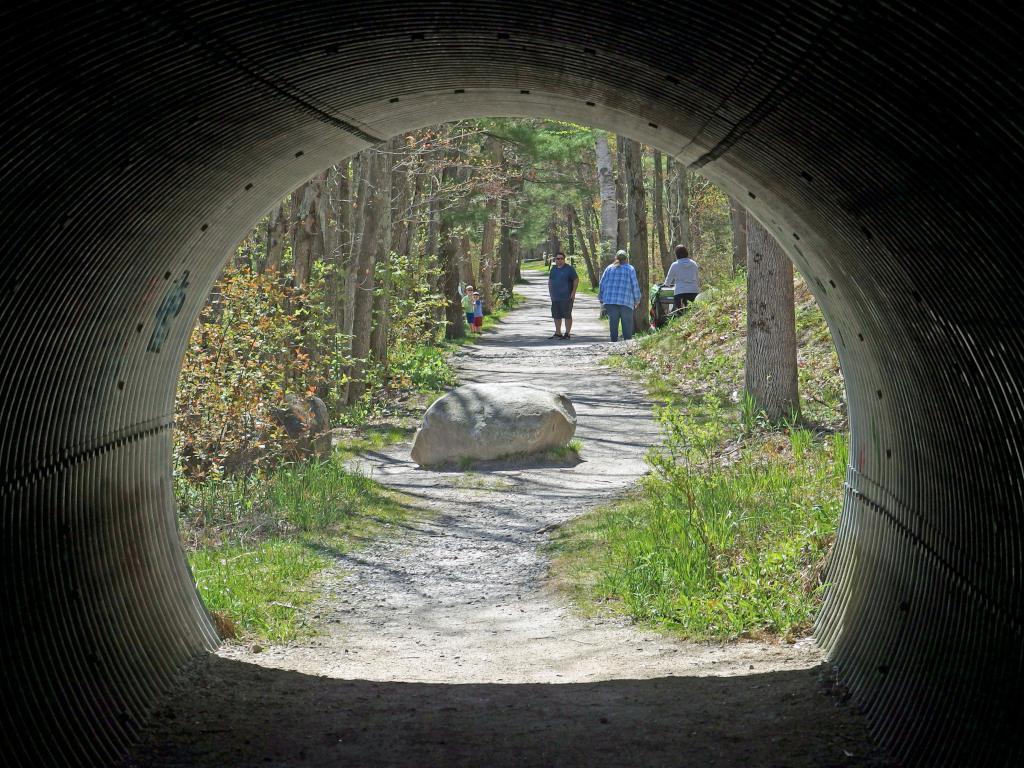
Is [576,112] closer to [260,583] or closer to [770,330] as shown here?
[260,583]

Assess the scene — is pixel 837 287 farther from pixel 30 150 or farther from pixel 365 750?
pixel 30 150

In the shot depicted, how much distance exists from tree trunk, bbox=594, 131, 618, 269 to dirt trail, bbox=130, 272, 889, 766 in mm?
23438

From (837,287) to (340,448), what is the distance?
31.9 ft

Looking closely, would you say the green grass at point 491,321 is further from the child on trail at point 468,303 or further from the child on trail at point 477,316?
the child on trail at point 468,303

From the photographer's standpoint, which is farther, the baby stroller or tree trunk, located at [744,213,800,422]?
the baby stroller

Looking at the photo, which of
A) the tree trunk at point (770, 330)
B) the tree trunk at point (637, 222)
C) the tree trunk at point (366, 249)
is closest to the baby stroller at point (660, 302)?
the tree trunk at point (637, 222)

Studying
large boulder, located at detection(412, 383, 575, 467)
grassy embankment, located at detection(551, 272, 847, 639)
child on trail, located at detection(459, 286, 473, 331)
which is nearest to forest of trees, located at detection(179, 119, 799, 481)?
child on trail, located at detection(459, 286, 473, 331)

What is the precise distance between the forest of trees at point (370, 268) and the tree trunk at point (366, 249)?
0.08 ft

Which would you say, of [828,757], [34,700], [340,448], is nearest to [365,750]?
[34,700]

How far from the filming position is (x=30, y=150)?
406cm

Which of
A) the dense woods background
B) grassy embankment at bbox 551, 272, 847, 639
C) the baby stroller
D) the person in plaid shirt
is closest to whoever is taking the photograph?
grassy embankment at bbox 551, 272, 847, 639

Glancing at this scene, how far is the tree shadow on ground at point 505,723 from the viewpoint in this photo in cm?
504

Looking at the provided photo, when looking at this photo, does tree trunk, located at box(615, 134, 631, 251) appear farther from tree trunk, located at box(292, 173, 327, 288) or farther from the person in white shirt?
tree trunk, located at box(292, 173, 327, 288)

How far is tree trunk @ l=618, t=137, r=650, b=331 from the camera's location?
90.3ft
